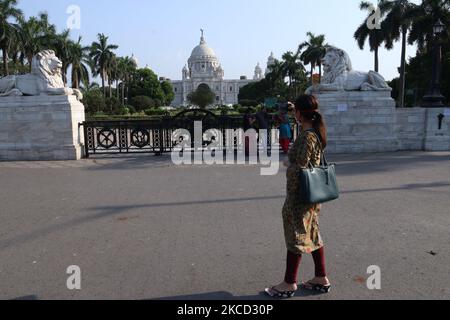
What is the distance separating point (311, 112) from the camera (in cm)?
319

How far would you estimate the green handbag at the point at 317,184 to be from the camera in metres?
3.01

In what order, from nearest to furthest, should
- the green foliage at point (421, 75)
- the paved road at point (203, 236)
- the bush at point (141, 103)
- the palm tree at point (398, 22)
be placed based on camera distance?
1. the paved road at point (203, 236)
2. the palm tree at point (398, 22)
3. the green foliage at point (421, 75)
4. the bush at point (141, 103)

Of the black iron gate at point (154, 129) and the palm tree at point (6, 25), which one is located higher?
the palm tree at point (6, 25)

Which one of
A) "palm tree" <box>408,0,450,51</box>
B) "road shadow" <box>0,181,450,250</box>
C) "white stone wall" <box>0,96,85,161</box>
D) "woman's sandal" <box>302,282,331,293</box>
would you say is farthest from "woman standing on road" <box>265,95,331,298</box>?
"palm tree" <box>408,0,450,51</box>

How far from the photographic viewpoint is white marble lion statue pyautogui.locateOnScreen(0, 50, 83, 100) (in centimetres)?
1159

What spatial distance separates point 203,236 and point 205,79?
426ft

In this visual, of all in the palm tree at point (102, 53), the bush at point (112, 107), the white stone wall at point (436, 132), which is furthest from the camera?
the palm tree at point (102, 53)

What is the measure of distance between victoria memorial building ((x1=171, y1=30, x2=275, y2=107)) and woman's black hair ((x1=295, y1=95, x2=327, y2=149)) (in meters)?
126

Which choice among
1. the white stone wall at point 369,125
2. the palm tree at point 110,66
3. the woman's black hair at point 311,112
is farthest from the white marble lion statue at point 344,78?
the palm tree at point 110,66

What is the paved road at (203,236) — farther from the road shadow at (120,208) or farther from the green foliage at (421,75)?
the green foliage at (421,75)

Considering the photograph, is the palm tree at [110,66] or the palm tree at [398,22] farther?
the palm tree at [110,66]

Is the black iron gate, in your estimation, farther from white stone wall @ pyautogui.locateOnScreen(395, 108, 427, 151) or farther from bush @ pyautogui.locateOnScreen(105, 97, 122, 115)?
bush @ pyautogui.locateOnScreen(105, 97, 122, 115)

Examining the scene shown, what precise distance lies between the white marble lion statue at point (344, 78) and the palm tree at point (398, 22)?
2229cm

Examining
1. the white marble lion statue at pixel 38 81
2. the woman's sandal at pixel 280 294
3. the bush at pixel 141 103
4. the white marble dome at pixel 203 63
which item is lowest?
the woman's sandal at pixel 280 294
